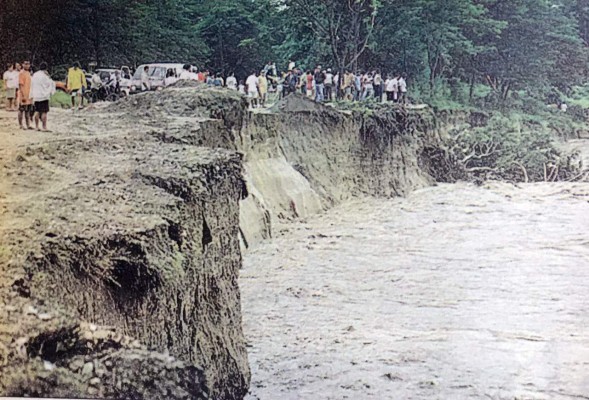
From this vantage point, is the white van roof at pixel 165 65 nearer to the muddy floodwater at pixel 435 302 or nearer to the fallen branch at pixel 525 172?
the muddy floodwater at pixel 435 302

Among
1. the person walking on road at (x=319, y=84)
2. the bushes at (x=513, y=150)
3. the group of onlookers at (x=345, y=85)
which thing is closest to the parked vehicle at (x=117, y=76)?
the group of onlookers at (x=345, y=85)

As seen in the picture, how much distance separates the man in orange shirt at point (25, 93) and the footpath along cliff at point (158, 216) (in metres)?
0.07

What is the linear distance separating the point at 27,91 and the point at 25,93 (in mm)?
11

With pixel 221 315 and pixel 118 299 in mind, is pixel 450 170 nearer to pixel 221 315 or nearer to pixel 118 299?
pixel 221 315

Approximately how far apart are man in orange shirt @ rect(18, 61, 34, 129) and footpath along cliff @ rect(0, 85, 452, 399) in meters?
0.07

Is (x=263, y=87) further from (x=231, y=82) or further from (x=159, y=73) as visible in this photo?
(x=159, y=73)

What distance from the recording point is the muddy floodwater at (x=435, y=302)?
2533 mm

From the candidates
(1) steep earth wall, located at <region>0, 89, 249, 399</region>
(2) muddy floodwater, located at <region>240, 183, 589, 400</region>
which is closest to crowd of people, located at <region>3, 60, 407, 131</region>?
(1) steep earth wall, located at <region>0, 89, 249, 399</region>

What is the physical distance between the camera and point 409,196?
3.04 metres

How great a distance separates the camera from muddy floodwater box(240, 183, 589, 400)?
2533 millimetres

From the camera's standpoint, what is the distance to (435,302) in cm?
269

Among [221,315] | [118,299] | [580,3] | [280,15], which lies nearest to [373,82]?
[280,15]

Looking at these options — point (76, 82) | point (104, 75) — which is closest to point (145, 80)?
point (104, 75)

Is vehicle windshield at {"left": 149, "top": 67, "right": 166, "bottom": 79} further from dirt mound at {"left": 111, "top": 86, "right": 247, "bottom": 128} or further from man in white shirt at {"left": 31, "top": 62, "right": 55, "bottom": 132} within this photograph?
man in white shirt at {"left": 31, "top": 62, "right": 55, "bottom": 132}
